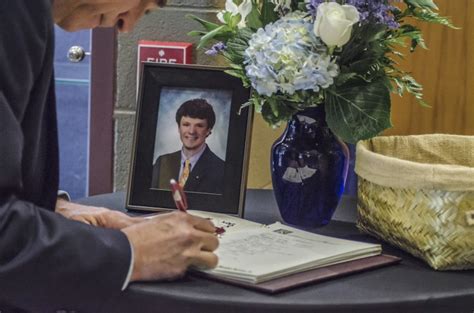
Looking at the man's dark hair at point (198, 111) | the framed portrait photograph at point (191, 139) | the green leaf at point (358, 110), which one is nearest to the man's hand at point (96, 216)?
the framed portrait photograph at point (191, 139)

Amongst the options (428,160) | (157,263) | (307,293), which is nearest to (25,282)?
(157,263)

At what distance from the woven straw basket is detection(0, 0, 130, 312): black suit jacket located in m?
0.43

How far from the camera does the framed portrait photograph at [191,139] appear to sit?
5.06 ft

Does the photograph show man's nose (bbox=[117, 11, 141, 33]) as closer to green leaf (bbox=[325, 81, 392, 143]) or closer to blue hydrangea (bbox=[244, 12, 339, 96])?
blue hydrangea (bbox=[244, 12, 339, 96])

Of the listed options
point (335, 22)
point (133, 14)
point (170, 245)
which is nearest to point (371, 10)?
point (335, 22)

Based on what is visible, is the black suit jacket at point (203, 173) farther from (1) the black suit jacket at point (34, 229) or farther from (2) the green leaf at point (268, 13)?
(1) the black suit jacket at point (34, 229)

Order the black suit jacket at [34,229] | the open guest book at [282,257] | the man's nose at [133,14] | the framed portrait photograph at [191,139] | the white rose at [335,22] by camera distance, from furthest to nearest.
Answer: the framed portrait photograph at [191,139] → the man's nose at [133,14] → the white rose at [335,22] → the open guest book at [282,257] → the black suit jacket at [34,229]

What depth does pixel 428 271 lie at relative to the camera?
4.25 ft

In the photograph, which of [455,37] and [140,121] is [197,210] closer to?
[140,121]

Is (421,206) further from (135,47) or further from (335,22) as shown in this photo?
(135,47)

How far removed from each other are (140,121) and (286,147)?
Result: 0.92 feet

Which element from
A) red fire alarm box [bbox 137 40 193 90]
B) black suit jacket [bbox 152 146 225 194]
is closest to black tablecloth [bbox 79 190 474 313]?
black suit jacket [bbox 152 146 225 194]

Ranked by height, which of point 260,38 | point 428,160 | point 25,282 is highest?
point 260,38

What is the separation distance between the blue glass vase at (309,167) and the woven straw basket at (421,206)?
5cm
